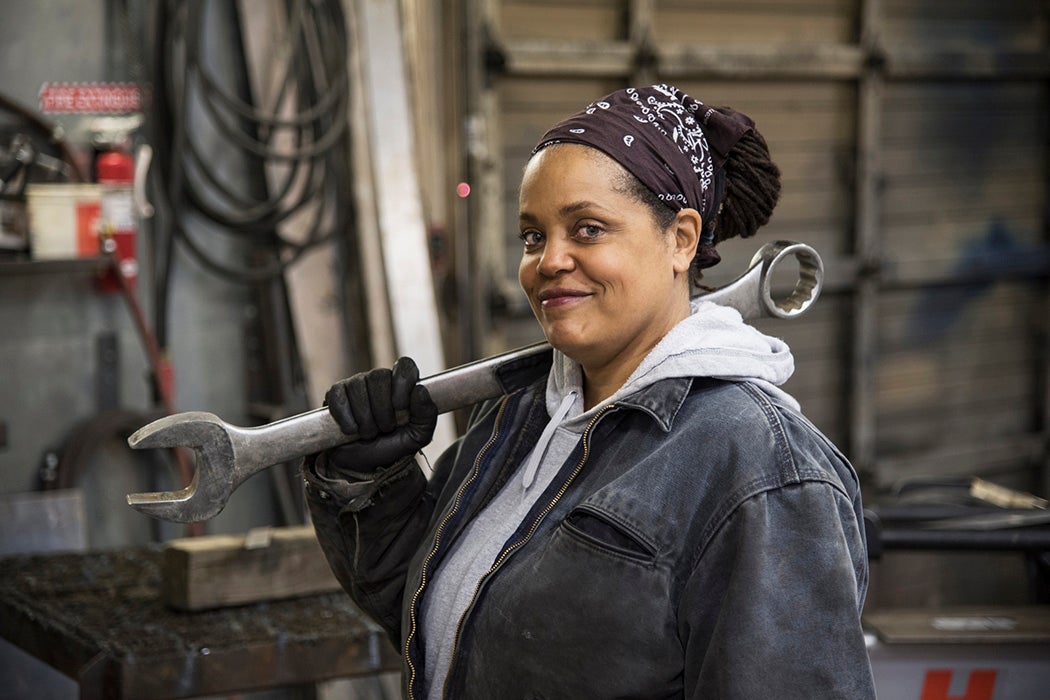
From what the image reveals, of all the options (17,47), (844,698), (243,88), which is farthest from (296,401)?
(844,698)

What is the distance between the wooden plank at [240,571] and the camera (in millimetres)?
2201

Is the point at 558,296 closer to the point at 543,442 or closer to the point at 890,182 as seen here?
the point at 543,442

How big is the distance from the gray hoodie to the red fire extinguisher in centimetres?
183

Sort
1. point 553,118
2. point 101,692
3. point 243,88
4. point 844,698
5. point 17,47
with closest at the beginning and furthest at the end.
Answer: point 844,698 < point 101,692 < point 17,47 < point 243,88 < point 553,118

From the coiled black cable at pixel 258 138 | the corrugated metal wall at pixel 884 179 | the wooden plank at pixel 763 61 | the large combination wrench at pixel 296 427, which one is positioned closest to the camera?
the large combination wrench at pixel 296 427

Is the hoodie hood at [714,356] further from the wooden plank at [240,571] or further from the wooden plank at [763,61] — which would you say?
the wooden plank at [763,61]

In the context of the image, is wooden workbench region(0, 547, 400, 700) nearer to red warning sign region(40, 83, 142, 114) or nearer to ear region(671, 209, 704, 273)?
ear region(671, 209, 704, 273)

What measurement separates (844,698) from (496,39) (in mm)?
2848

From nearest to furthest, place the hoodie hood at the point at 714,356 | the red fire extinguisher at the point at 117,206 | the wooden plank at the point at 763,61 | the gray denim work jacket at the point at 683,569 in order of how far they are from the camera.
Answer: the gray denim work jacket at the point at 683,569 → the hoodie hood at the point at 714,356 → the red fire extinguisher at the point at 117,206 → the wooden plank at the point at 763,61

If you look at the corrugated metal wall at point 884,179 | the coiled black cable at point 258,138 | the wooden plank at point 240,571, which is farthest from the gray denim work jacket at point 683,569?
the corrugated metal wall at point 884,179

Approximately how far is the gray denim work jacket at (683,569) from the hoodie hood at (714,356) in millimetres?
19

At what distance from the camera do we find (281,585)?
7.52ft

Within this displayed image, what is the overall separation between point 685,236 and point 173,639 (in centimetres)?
118

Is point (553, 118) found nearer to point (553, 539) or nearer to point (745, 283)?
point (745, 283)
